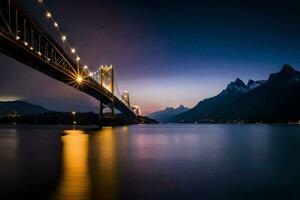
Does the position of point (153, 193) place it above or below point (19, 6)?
below

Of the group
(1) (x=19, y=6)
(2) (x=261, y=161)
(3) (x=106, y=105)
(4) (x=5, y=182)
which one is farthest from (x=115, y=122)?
(4) (x=5, y=182)

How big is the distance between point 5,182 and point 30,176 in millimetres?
1470

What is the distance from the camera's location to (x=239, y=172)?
1670cm

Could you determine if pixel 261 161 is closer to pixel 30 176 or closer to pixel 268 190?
pixel 268 190

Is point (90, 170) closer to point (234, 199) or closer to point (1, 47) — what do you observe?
point (234, 199)

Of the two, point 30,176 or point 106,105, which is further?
point 106,105

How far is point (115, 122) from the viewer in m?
97.8

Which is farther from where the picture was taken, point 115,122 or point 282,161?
point 115,122

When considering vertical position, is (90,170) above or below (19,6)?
below

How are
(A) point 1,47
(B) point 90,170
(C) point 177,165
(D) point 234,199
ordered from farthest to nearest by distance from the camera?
(A) point 1,47 < (C) point 177,165 < (B) point 90,170 < (D) point 234,199

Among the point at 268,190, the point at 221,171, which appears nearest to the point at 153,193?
the point at 268,190

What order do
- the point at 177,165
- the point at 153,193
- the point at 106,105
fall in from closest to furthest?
the point at 153,193
the point at 177,165
the point at 106,105

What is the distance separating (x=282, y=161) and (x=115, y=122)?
78.7 meters

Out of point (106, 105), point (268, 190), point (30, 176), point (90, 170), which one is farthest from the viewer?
point (106, 105)
